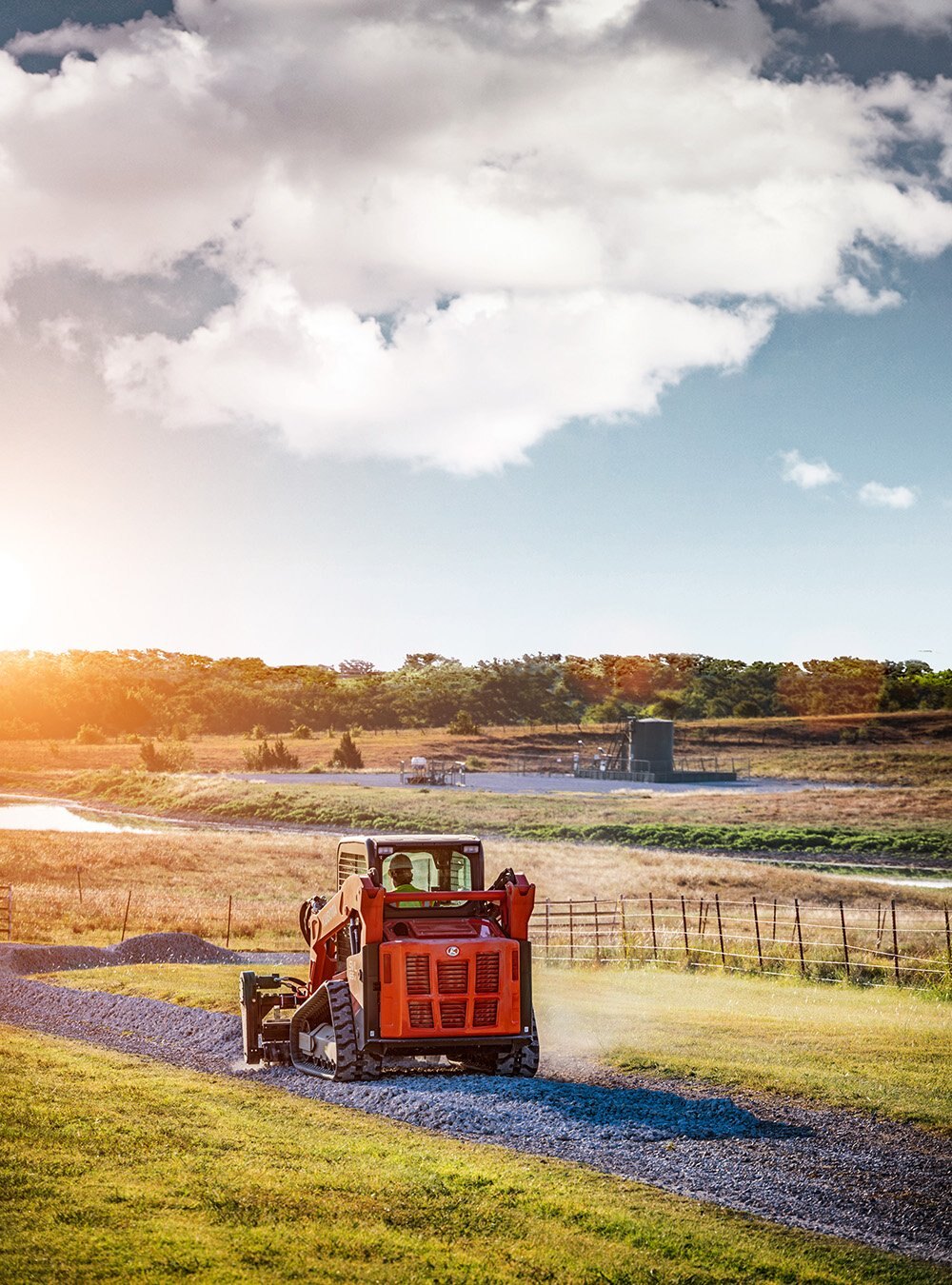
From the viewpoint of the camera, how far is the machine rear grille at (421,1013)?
1414 centimetres

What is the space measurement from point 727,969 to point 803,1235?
797 inches

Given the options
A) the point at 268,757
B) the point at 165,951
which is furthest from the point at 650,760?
the point at 165,951

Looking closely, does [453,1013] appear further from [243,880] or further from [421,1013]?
[243,880]

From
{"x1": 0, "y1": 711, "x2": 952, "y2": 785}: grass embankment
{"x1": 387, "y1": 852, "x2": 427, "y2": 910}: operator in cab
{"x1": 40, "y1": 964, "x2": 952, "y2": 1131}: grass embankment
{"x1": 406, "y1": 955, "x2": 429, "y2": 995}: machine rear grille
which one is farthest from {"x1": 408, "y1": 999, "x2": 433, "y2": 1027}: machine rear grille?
{"x1": 0, "y1": 711, "x2": 952, "y2": 785}: grass embankment

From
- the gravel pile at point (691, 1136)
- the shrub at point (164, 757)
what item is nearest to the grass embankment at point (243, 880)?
the shrub at point (164, 757)

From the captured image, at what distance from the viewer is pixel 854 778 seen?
9594 cm

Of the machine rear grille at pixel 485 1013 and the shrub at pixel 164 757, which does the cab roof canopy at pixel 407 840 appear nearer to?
the machine rear grille at pixel 485 1013

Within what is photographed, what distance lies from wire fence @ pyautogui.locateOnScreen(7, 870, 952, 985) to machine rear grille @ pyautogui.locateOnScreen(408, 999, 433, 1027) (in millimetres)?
16018

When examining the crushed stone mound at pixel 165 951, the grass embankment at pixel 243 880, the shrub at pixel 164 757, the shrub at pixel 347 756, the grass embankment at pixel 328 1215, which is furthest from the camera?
the shrub at pixel 347 756

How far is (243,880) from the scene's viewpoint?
177 feet

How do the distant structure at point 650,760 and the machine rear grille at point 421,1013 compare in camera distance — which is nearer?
the machine rear grille at point 421,1013

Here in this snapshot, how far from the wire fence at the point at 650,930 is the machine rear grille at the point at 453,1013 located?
15.7m

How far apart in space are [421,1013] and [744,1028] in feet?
26.3

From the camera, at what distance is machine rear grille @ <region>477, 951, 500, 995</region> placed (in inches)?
565
